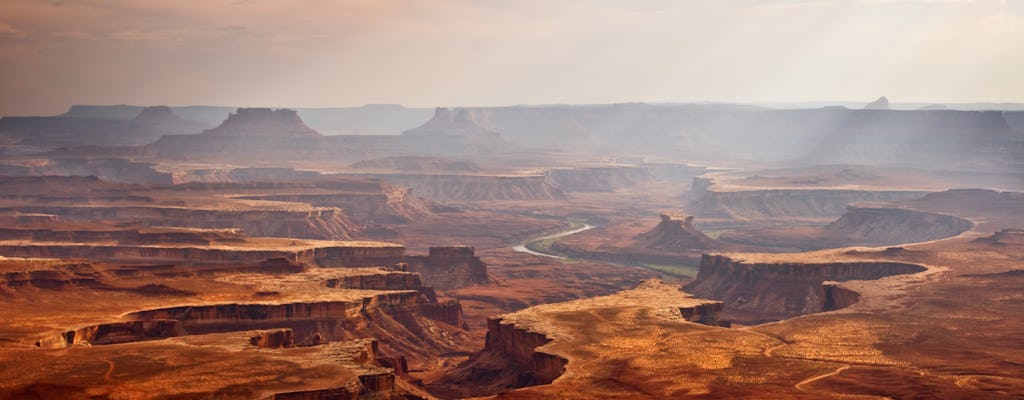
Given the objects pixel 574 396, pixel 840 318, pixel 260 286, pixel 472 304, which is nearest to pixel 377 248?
pixel 472 304

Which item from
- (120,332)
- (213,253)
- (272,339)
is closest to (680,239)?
(213,253)

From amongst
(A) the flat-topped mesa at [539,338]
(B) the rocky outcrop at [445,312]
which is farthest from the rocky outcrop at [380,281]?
(A) the flat-topped mesa at [539,338]

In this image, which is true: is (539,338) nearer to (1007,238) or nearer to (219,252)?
(219,252)

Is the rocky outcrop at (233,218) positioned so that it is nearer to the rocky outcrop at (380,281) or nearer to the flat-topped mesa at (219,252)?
the flat-topped mesa at (219,252)

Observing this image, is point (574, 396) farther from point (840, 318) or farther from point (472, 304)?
point (472, 304)

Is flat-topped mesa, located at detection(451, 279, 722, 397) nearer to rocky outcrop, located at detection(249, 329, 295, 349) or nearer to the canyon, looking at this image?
the canyon

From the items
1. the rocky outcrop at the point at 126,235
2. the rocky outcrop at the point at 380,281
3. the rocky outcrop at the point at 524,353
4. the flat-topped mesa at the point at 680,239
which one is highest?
the rocky outcrop at the point at 126,235
